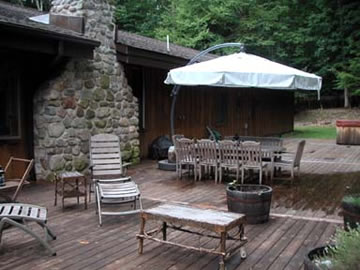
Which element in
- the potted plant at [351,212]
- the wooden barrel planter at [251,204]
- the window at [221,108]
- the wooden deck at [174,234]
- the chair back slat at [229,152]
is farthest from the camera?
the window at [221,108]

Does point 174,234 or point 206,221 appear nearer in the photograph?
point 206,221

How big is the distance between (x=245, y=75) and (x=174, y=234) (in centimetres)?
312

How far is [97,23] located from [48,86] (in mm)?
1797

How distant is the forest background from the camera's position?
2362cm

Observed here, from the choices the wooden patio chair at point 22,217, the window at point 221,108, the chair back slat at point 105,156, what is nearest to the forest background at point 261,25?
the window at point 221,108

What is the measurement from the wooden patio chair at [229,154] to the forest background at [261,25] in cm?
1662

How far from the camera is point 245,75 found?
657 centimetres

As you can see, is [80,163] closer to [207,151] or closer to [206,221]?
[207,151]

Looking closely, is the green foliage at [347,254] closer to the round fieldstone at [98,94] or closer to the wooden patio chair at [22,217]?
the wooden patio chair at [22,217]

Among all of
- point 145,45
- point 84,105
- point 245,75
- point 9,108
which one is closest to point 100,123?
point 84,105

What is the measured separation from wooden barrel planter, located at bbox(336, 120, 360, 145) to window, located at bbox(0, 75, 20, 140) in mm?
11028

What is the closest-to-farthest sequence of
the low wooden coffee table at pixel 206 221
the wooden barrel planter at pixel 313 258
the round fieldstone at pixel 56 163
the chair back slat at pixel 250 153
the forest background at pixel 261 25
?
the wooden barrel planter at pixel 313 258 < the low wooden coffee table at pixel 206 221 < the chair back slat at pixel 250 153 < the round fieldstone at pixel 56 163 < the forest background at pixel 261 25

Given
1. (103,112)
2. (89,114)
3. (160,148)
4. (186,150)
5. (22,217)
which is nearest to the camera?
(22,217)

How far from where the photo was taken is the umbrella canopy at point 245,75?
650 centimetres
